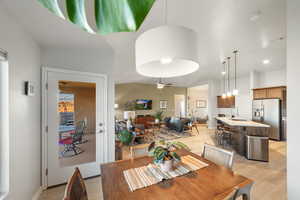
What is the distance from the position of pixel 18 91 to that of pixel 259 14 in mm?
3378

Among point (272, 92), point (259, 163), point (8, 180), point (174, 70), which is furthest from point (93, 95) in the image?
point (272, 92)

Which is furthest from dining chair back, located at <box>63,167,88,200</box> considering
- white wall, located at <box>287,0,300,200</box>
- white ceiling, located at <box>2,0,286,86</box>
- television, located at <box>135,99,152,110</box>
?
television, located at <box>135,99,152,110</box>

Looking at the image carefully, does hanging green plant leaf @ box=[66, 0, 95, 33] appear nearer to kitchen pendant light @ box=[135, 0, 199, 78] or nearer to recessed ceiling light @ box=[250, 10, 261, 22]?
kitchen pendant light @ box=[135, 0, 199, 78]

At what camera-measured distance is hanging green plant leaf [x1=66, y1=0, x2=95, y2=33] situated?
0.98 feet

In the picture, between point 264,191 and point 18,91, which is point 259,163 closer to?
point 264,191

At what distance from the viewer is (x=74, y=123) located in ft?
7.64

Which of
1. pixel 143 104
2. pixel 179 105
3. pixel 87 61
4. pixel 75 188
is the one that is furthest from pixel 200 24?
pixel 179 105

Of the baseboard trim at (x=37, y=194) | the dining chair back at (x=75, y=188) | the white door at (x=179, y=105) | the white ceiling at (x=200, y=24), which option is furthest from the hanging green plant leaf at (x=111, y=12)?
the white door at (x=179, y=105)

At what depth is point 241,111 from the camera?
6.11 meters

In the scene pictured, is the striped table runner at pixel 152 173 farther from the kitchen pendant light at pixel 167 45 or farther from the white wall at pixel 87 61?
the white wall at pixel 87 61

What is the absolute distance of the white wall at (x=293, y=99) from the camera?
1309 mm

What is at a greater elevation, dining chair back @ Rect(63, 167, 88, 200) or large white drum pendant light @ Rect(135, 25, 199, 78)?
large white drum pendant light @ Rect(135, 25, 199, 78)

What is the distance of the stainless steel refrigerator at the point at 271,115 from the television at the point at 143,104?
205 inches

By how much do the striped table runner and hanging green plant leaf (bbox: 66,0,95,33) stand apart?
3.78 ft
